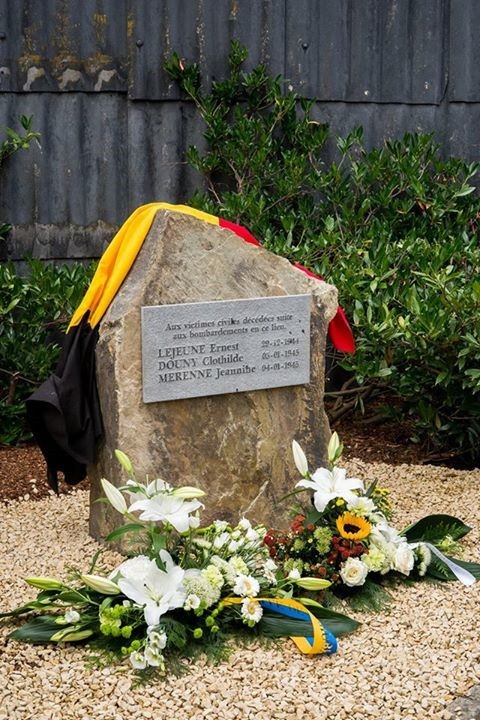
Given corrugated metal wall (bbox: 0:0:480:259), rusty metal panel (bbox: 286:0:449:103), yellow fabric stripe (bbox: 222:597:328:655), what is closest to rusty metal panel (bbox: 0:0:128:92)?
corrugated metal wall (bbox: 0:0:480:259)

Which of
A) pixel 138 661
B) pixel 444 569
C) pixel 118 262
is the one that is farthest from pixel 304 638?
pixel 118 262

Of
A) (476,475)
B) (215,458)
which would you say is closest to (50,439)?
(215,458)

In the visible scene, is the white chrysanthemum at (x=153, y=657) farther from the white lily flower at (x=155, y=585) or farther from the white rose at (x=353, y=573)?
the white rose at (x=353, y=573)

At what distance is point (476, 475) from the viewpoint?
6.29 metres

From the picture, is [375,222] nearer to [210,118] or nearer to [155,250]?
[210,118]

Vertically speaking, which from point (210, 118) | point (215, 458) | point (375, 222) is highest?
point (210, 118)

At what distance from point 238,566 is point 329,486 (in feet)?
1.84

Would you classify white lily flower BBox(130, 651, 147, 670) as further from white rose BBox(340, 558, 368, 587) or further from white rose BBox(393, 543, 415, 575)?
white rose BBox(393, 543, 415, 575)

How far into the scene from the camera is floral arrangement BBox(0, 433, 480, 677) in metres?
4.05

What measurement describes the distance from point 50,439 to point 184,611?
126 centimetres

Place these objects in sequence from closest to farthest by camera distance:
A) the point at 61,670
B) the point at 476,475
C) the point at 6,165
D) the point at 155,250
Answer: the point at 61,670, the point at 155,250, the point at 476,475, the point at 6,165

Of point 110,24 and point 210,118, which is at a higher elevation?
point 110,24

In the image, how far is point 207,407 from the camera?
16.4ft

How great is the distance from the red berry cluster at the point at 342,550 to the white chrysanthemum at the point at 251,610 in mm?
512
